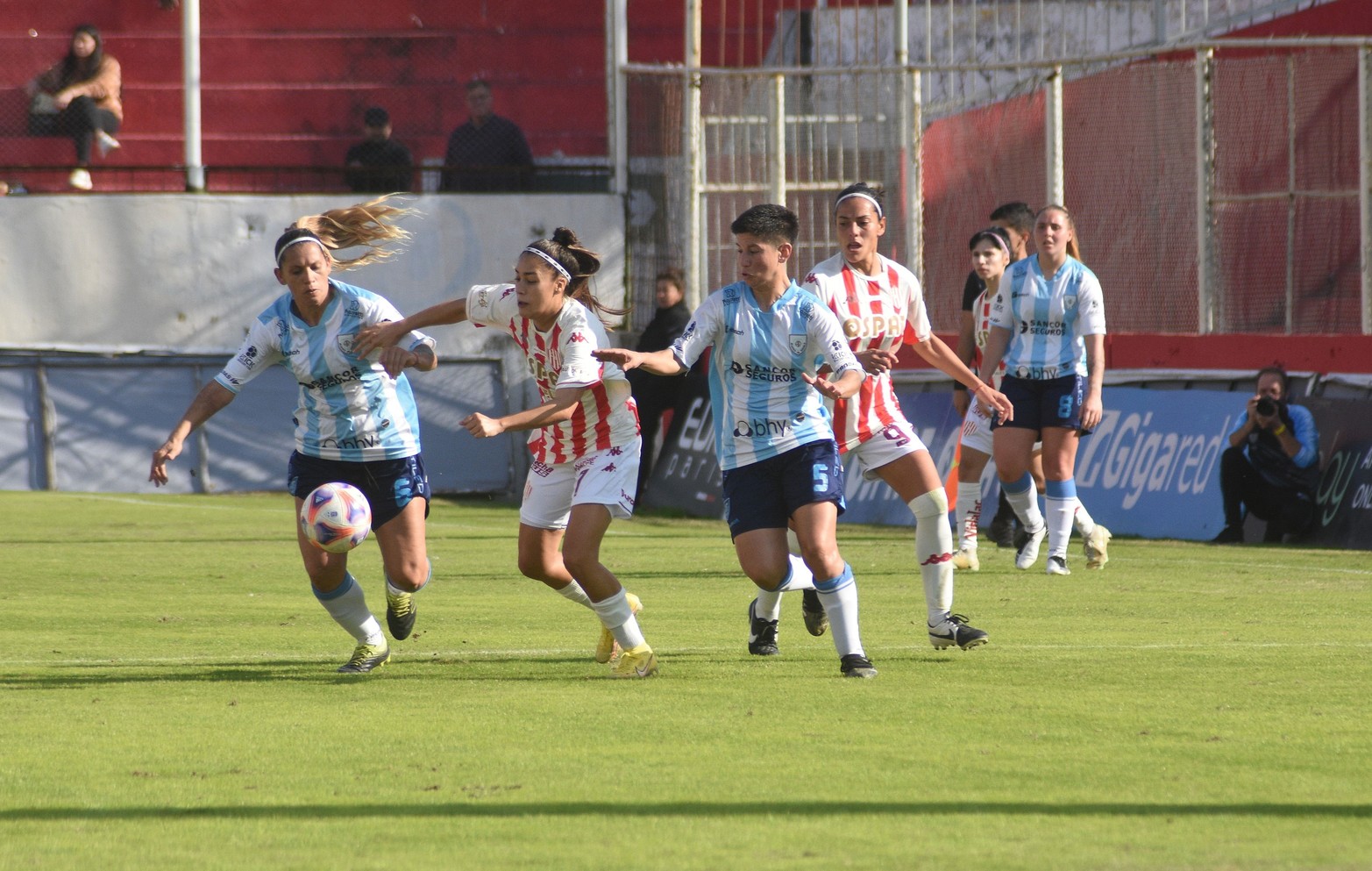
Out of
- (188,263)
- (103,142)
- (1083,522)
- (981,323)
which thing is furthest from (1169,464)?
(103,142)

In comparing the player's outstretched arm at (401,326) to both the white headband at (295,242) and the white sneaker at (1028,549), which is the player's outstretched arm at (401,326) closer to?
the white headband at (295,242)

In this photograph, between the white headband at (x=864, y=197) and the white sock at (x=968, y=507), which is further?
the white sock at (x=968, y=507)

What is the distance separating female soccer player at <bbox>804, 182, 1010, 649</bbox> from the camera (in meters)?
7.96

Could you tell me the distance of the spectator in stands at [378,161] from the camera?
2128cm

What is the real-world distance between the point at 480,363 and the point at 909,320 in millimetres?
13160

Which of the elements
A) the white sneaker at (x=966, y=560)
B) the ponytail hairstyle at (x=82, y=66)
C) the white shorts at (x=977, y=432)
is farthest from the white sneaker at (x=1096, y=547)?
the ponytail hairstyle at (x=82, y=66)

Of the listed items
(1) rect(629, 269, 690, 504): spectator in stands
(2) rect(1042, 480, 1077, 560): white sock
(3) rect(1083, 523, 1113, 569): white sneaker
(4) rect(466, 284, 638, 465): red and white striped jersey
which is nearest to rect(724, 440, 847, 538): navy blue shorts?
(4) rect(466, 284, 638, 465): red and white striped jersey

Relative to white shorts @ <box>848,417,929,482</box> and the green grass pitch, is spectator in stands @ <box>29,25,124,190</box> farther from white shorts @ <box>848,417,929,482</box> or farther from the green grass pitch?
white shorts @ <box>848,417,929,482</box>

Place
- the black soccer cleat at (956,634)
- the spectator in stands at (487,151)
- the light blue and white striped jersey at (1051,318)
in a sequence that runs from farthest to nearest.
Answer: the spectator in stands at (487,151) → the light blue and white striped jersey at (1051,318) → the black soccer cleat at (956,634)

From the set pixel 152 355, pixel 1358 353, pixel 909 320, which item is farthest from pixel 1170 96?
pixel 152 355

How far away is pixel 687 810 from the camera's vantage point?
4.94 meters

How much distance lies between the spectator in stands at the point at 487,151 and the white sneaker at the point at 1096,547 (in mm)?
11366

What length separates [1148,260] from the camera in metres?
16.0

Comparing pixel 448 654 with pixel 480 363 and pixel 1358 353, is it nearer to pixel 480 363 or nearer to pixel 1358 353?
pixel 1358 353
